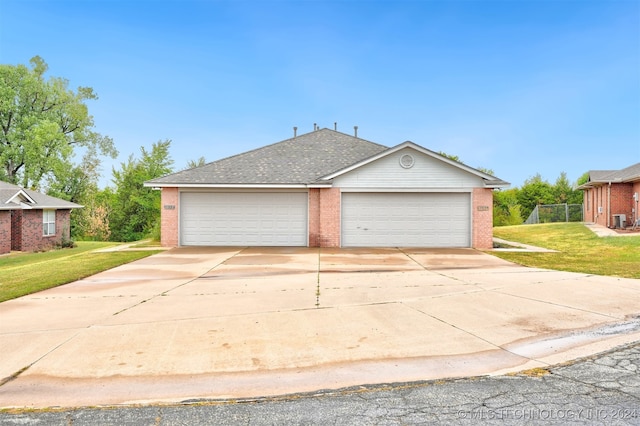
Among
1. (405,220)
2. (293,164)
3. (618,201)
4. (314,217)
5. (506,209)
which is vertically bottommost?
(405,220)

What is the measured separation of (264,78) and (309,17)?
8.02 meters

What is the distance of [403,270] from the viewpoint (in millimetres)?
11234

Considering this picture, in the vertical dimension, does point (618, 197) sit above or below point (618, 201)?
above

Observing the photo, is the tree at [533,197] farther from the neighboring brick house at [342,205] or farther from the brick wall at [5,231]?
the brick wall at [5,231]

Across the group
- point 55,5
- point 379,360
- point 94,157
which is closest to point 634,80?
point 379,360

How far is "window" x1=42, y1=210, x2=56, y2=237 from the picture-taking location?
28062 mm

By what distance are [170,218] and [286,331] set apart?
43.2 ft

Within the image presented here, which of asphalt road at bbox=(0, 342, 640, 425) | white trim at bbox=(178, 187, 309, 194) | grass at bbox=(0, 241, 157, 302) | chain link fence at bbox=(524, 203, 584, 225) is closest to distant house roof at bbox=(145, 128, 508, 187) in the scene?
white trim at bbox=(178, 187, 309, 194)

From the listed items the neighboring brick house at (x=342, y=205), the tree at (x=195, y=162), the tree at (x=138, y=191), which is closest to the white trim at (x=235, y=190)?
the neighboring brick house at (x=342, y=205)

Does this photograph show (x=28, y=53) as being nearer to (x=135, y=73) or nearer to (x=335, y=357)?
(x=135, y=73)

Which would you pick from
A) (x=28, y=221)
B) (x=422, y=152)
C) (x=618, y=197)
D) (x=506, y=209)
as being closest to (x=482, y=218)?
(x=422, y=152)

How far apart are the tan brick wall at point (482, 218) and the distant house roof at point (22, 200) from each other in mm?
25270

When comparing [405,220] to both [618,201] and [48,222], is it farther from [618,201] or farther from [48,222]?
[48,222]

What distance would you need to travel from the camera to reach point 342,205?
56.9 feet
